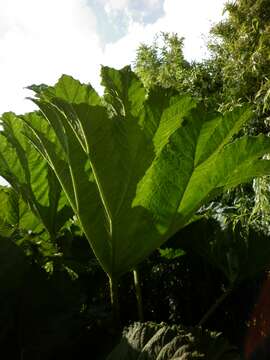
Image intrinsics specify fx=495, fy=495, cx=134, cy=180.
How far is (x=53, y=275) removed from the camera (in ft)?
2.68

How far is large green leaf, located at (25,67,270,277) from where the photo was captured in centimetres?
89

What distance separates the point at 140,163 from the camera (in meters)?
0.91

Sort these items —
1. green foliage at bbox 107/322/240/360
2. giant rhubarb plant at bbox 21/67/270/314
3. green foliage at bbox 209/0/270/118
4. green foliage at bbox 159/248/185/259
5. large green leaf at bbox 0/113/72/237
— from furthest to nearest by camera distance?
green foliage at bbox 209/0/270/118, green foliage at bbox 159/248/185/259, large green leaf at bbox 0/113/72/237, giant rhubarb plant at bbox 21/67/270/314, green foliage at bbox 107/322/240/360

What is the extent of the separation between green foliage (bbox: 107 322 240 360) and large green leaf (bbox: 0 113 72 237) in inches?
18.8

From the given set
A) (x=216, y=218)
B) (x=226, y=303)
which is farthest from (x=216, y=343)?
(x=216, y=218)

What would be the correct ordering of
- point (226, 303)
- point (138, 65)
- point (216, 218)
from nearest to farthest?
1. point (226, 303)
2. point (216, 218)
3. point (138, 65)

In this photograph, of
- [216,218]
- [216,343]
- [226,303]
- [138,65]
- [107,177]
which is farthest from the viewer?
[138,65]

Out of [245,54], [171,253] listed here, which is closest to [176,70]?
[245,54]

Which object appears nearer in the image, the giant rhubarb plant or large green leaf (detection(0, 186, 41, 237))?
the giant rhubarb plant

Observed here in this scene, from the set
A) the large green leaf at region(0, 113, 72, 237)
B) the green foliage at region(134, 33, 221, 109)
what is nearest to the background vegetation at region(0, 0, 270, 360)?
the large green leaf at region(0, 113, 72, 237)

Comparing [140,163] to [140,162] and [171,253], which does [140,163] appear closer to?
[140,162]

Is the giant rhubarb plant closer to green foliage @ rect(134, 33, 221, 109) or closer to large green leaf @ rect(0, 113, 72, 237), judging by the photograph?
large green leaf @ rect(0, 113, 72, 237)

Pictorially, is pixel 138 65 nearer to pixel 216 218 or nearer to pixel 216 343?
pixel 216 218

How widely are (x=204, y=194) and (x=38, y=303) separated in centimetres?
36
